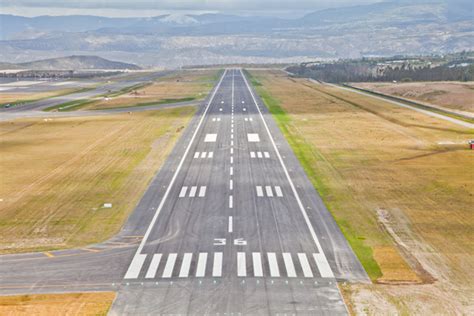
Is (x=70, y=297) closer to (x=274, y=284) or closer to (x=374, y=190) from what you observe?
(x=274, y=284)

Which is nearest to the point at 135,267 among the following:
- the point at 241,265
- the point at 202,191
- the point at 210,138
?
the point at 241,265

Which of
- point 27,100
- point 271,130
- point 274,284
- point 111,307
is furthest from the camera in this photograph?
point 27,100

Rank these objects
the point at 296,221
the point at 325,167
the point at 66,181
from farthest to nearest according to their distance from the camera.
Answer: the point at 325,167, the point at 66,181, the point at 296,221

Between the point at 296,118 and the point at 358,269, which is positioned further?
the point at 296,118

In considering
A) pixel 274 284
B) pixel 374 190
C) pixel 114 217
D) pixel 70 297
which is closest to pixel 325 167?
pixel 374 190

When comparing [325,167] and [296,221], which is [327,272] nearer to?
[296,221]

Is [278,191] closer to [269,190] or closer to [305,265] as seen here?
[269,190]

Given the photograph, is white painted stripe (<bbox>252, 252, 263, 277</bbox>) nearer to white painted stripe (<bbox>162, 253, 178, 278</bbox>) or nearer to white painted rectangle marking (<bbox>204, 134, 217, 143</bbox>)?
white painted stripe (<bbox>162, 253, 178, 278</bbox>)
